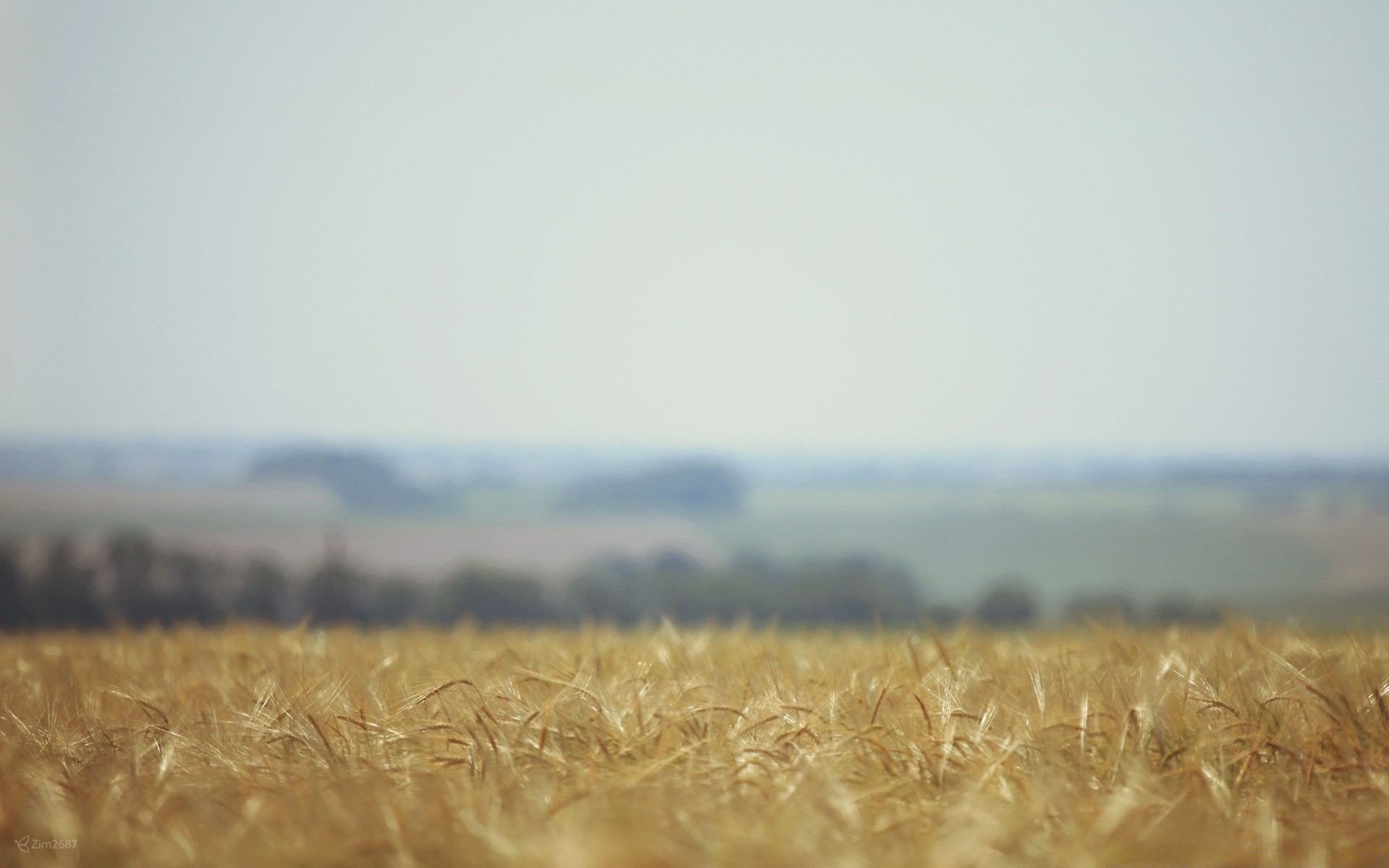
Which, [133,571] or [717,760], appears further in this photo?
[133,571]

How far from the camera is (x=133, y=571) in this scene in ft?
19.7

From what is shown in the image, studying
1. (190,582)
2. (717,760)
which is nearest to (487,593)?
(190,582)

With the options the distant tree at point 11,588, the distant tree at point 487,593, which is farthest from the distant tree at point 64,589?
the distant tree at point 487,593

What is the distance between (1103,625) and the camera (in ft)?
10.3

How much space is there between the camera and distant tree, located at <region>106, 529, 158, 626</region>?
5.92m

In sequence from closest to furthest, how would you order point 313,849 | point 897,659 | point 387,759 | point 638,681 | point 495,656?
point 313,849
point 387,759
point 638,681
point 897,659
point 495,656

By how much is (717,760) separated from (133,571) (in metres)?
5.59

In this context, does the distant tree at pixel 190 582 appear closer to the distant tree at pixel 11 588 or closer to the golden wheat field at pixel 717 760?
the distant tree at pixel 11 588

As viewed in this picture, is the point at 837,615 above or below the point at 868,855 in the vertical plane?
below

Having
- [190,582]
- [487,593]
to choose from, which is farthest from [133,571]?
[487,593]

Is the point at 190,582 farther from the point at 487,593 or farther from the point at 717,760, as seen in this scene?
the point at 717,760

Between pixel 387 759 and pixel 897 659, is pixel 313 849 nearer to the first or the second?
pixel 387 759

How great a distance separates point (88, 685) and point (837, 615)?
164 inches

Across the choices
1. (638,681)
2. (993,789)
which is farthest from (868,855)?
(638,681)
